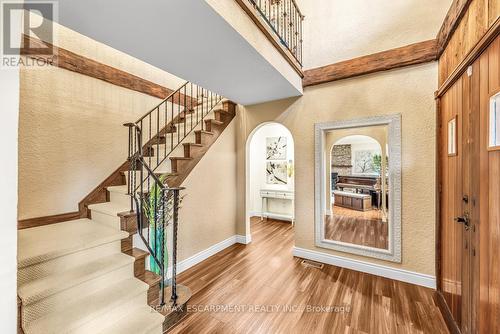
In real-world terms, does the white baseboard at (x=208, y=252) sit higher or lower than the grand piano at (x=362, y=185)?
lower

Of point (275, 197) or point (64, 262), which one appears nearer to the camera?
point (64, 262)

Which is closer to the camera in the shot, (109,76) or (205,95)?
(109,76)

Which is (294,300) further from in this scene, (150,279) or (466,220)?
(466,220)

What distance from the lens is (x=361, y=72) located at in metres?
2.87

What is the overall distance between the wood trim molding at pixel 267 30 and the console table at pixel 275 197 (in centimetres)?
306

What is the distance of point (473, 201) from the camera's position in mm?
1438

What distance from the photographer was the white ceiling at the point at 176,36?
1476mm

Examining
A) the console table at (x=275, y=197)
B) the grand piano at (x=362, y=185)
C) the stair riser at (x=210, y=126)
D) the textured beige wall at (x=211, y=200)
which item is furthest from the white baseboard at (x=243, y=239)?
the stair riser at (x=210, y=126)

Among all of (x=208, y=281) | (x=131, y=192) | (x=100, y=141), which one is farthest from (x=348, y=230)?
(x=100, y=141)

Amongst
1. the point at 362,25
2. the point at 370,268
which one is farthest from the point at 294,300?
the point at 362,25

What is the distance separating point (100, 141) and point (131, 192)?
0.89 metres

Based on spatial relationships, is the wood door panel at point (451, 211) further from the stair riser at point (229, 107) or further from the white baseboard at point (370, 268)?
the stair riser at point (229, 107)

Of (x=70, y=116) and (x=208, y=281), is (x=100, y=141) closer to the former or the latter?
(x=70, y=116)

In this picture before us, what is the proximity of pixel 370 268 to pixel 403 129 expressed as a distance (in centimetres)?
190
